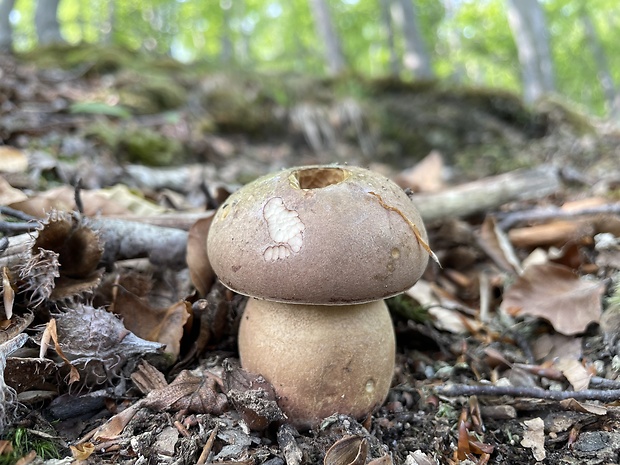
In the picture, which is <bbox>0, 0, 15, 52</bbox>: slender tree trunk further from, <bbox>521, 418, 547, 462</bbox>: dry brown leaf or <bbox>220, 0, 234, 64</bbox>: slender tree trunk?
<bbox>220, 0, 234, 64</bbox>: slender tree trunk

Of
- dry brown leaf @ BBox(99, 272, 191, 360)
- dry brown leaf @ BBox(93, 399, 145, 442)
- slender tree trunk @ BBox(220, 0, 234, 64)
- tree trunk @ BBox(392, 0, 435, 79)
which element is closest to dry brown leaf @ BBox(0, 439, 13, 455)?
dry brown leaf @ BBox(93, 399, 145, 442)

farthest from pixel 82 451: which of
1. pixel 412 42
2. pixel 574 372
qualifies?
pixel 412 42

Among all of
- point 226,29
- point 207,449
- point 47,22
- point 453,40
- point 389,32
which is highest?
point 47,22

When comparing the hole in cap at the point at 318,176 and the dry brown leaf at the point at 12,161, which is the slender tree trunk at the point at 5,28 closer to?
the dry brown leaf at the point at 12,161

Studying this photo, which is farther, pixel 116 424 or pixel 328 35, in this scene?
pixel 328 35

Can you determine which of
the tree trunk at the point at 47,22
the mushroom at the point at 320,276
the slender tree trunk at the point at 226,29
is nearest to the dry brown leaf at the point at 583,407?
the mushroom at the point at 320,276

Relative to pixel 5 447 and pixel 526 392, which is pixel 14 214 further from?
pixel 526 392
